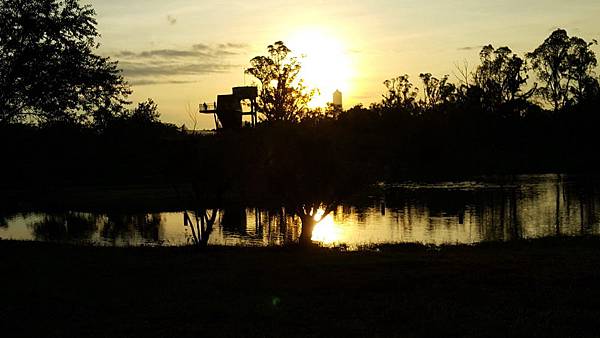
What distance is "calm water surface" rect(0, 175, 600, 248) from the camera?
136ft

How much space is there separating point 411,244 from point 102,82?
56.9 feet

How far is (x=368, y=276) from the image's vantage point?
18656 millimetres

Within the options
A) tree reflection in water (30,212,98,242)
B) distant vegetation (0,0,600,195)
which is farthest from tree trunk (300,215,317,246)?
tree reflection in water (30,212,98,242)

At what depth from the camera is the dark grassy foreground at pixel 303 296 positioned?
1280 cm

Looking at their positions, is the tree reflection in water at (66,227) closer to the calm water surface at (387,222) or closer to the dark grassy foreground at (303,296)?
the calm water surface at (387,222)

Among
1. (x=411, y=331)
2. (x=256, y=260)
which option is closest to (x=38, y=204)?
(x=256, y=260)

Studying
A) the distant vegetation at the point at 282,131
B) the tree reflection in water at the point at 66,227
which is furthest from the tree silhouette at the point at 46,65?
the tree reflection in water at the point at 66,227

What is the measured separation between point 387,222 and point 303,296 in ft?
111

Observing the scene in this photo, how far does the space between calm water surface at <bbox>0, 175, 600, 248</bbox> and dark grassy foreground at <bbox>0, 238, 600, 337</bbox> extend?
1458 centimetres

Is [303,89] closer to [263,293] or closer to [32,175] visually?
[32,175]

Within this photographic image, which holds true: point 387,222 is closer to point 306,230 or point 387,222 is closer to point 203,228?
point 306,230

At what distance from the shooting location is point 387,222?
4919 centimetres

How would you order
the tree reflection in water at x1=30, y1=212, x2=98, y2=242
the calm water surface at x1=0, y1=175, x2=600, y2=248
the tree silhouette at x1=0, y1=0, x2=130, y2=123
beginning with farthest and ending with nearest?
the tree reflection in water at x1=30, y1=212, x2=98, y2=242, the calm water surface at x1=0, y1=175, x2=600, y2=248, the tree silhouette at x1=0, y1=0, x2=130, y2=123

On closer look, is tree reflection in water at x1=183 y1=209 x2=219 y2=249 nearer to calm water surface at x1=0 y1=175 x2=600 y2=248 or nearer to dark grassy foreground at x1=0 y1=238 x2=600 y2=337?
calm water surface at x1=0 y1=175 x2=600 y2=248
